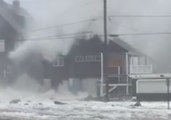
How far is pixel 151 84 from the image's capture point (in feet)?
98.8

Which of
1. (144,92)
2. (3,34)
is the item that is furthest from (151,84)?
(3,34)

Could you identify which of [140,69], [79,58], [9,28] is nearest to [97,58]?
[79,58]

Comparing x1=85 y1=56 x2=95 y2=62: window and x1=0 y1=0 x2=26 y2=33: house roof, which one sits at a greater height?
x1=0 y1=0 x2=26 y2=33: house roof

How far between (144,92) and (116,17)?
43.5 ft

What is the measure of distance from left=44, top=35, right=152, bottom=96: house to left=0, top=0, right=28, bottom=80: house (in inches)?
155

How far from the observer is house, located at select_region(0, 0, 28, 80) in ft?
155

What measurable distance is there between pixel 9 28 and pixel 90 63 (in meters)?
9.78

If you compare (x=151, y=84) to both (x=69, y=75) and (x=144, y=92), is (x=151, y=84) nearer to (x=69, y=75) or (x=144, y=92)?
(x=144, y=92)

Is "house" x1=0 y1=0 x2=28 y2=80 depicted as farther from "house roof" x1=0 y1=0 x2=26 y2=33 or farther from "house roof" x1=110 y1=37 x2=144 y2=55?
"house roof" x1=110 y1=37 x2=144 y2=55

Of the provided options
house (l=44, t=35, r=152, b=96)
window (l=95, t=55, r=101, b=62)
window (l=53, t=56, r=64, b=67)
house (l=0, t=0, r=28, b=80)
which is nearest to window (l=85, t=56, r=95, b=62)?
house (l=44, t=35, r=152, b=96)

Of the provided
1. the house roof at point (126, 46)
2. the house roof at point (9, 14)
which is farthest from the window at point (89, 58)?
the house roof at point (9, 14)

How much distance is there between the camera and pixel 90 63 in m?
47.4

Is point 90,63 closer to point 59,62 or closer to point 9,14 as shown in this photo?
point 59,62

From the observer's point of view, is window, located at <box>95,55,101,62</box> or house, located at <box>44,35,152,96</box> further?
window, located at <box>95,55,101,62</box>
